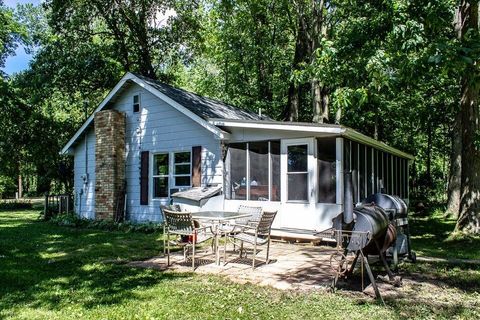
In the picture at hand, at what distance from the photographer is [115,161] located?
13.0m

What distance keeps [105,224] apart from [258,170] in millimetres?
5379

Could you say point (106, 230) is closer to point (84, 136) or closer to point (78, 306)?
point (84, 136)

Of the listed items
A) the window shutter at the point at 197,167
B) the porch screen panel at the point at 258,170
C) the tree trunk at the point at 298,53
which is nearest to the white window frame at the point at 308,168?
the porch screen panel at the point at 258,170

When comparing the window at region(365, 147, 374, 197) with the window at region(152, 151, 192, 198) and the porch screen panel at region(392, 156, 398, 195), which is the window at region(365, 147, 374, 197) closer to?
the porch screen panel at region(392, 156, 398, 195)

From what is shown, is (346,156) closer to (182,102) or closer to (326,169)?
(326,169)

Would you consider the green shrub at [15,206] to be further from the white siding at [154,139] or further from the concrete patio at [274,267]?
the concrete patio at [274,267]

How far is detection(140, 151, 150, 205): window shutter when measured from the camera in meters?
12.7

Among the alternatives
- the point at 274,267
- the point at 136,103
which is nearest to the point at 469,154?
the point at 274,267

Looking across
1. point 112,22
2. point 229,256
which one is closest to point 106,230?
point 229,256

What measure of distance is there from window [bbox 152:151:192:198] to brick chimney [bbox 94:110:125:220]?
132cm

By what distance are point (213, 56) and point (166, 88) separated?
11.9 metres

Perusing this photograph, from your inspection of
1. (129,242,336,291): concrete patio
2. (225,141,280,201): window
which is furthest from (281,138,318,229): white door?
(129,242,336,291): concrete patio

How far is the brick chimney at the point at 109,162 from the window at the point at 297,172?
19.8 ft

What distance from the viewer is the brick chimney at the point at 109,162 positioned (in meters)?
13.0
